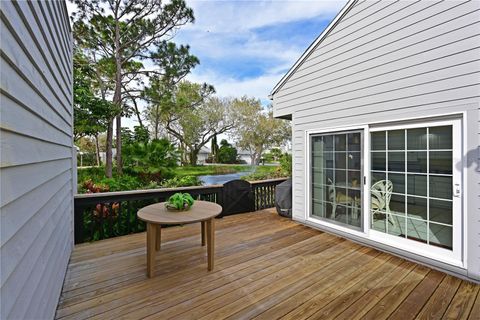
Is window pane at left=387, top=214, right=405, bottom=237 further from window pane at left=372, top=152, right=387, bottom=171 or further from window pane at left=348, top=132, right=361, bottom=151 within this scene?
window pane at left=348, top=132, right=361, bottom=151

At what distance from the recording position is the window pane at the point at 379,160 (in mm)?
3128

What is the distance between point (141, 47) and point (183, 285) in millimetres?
10376

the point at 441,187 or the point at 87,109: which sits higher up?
the point at 87,109

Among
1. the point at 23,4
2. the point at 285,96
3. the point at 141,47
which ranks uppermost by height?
the point at 141,47

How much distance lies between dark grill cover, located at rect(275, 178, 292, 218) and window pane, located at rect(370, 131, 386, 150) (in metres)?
1.86

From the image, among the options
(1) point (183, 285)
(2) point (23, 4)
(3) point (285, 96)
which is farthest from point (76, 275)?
(3) point (285, 96)

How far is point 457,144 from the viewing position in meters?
2.45

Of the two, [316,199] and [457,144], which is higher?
[457,144]

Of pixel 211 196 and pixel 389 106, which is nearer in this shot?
pixel 389 106

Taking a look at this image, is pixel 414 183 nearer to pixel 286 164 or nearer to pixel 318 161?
pixel 318 161

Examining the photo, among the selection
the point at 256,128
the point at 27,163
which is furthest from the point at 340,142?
the point at 256,128

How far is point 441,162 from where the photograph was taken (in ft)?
8.53

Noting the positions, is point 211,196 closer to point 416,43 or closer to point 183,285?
point 183,285

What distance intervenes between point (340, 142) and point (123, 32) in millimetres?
10002
